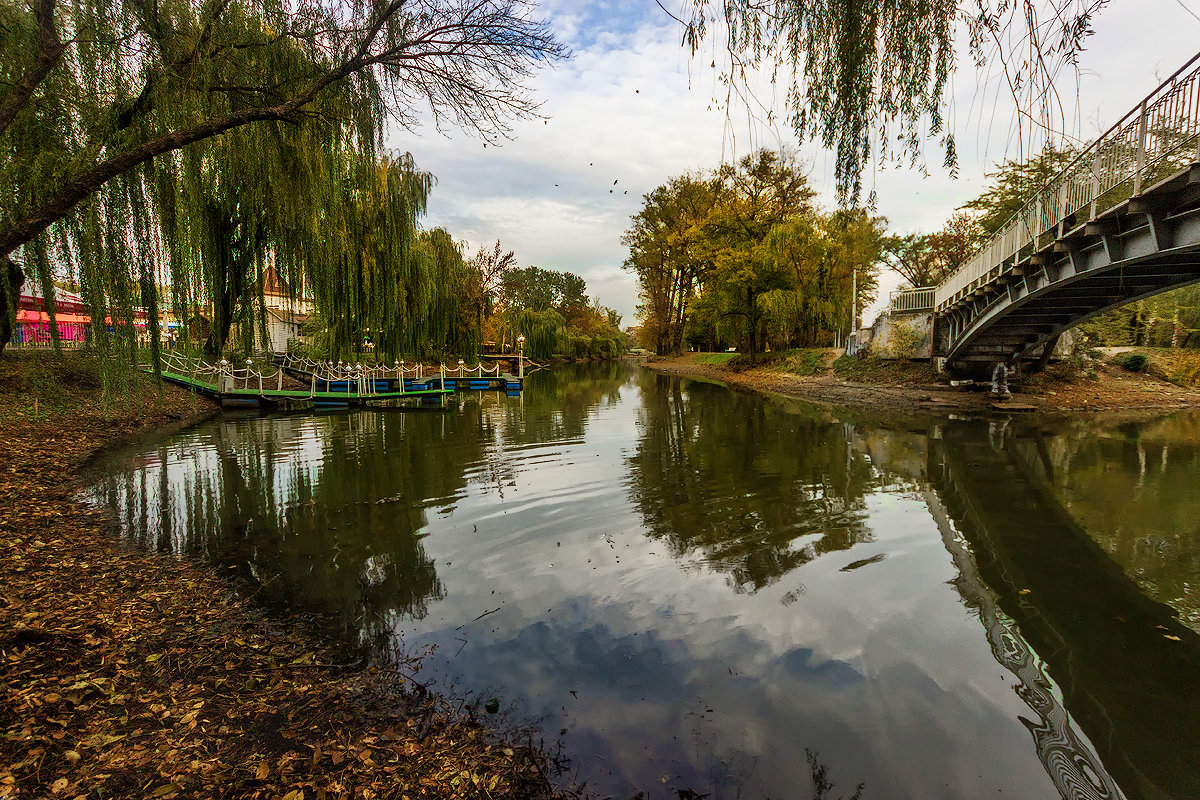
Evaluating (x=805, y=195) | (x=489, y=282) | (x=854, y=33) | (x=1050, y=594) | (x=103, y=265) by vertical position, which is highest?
(x=805, y=195)

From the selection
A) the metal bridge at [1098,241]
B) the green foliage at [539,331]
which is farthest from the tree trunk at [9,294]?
the green foliage at [539,331]

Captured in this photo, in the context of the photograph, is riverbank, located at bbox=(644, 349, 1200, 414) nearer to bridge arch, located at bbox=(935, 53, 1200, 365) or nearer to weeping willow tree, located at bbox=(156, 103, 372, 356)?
bridge arch, located at bbox=(935, 53, 1200, 365)

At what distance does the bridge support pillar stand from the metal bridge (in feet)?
3.07

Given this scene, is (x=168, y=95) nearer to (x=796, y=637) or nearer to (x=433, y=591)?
(x=433, y=591)

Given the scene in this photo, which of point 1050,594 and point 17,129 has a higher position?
point 17,129

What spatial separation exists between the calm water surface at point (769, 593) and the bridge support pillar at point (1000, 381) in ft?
30.0

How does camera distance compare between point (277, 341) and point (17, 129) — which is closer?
point (17, 129)

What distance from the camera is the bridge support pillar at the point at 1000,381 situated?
19.8m

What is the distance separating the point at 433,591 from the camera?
5242mm

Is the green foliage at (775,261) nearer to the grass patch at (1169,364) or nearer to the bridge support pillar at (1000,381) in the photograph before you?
the bridge support pillar at (1000,381)

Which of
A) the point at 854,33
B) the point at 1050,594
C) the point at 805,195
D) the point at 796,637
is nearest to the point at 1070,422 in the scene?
the point at 1050,594

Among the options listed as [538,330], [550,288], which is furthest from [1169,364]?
[550,288]

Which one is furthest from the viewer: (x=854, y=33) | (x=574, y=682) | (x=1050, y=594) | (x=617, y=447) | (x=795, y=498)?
(x=617, y=447)

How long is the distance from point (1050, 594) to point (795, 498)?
11.0 feet
